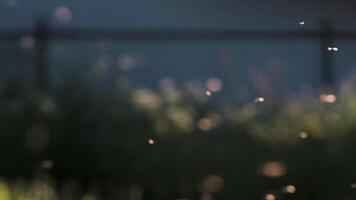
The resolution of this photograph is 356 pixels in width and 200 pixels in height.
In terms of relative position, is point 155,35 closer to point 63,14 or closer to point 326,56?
point 63,14

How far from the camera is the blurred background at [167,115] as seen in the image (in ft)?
12.2

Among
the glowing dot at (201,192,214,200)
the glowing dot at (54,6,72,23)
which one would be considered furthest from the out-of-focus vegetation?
the glowing dot at (54,6,72,23)

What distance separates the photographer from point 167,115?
170 inches

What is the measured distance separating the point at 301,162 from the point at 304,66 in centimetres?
344

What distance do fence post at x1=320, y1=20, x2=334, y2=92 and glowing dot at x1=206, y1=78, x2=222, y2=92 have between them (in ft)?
3.03

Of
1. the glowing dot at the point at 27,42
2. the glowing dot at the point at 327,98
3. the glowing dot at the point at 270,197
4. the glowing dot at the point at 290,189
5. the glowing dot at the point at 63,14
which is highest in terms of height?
the glowing dot at the point at 63,14

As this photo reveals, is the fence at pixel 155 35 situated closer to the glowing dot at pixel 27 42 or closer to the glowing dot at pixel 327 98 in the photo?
the glowing dot at pixel 27 42

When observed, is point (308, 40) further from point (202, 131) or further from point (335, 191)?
point (335, 191)

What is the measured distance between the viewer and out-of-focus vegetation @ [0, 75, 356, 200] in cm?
370

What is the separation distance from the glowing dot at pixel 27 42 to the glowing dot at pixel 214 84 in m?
1.36

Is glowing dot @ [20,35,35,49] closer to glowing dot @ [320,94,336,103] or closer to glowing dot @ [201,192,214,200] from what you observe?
glowing dot @ [320,94,336,103]

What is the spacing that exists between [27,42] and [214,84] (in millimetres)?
1454

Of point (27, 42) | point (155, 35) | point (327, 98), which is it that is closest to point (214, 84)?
point (155, 35)

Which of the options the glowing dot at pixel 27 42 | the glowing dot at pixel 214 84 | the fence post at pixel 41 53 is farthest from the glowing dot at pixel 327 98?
the glowing dot at pixel 27 42
